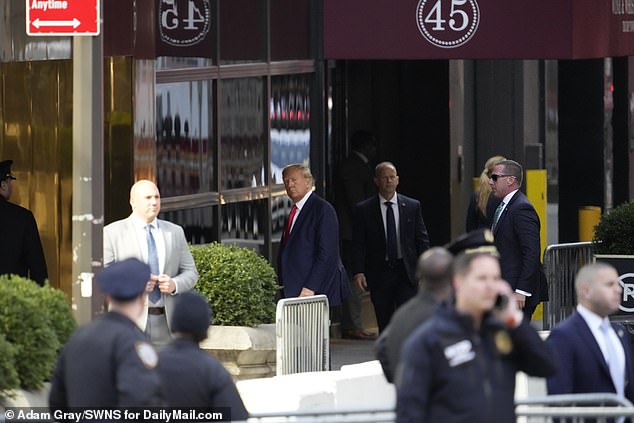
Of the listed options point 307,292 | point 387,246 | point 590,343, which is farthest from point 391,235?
point 590,343

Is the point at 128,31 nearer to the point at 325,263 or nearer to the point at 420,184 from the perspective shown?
the point at 325,263

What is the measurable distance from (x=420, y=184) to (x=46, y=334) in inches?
399

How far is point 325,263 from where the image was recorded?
13555 mm

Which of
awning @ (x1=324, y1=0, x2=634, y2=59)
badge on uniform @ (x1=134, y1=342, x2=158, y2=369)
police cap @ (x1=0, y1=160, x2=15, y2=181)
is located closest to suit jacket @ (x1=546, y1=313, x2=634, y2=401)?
badge on uniform @ (x1=134, y1=342, x2=158, y2=369)

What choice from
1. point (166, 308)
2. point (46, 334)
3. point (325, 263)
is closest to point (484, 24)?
point (325, 263)

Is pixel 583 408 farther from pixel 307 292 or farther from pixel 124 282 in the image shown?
pixel 307 292

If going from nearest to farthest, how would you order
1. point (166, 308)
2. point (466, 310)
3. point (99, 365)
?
1. point (466, 310)
2. point (99, 365)
3. point (166, 308)

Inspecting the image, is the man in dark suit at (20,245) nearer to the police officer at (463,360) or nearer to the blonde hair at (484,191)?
the blonde hair at (484,191)

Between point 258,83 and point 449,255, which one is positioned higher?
point 258,83

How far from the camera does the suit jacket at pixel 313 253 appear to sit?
535 inches

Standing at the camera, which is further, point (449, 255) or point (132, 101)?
point (132, 101)

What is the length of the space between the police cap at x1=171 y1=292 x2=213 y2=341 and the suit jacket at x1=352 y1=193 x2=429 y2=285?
784 cm

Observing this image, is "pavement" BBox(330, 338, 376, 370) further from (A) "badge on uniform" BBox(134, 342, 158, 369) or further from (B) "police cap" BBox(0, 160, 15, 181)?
(A) "badge on uniform" BBox(134, 342, 158, 369)

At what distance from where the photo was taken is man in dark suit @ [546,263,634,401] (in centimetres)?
834
